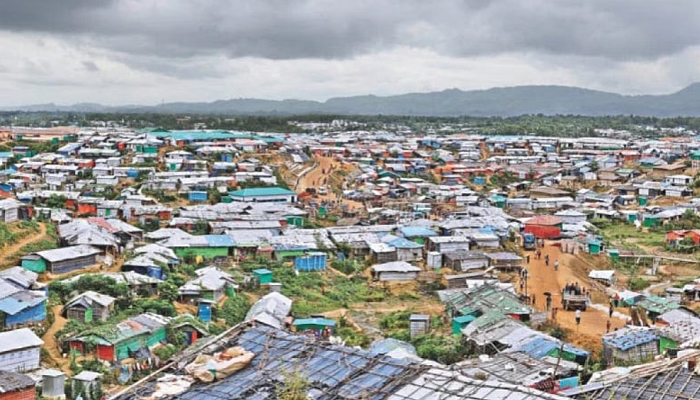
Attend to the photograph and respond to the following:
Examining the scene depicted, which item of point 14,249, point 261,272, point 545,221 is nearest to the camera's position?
point 14,249

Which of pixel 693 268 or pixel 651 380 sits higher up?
pixel 651 380

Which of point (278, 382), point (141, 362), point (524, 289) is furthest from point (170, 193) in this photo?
point (278, 382)

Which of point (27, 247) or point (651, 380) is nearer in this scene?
point (651, 380)

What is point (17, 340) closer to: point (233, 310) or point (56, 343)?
point (56, 343)

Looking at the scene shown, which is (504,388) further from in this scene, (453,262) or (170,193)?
(170,193)

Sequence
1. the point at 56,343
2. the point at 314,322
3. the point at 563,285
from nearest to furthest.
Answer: the point at 56,343 < the point at 314,322 < the point at 563,285

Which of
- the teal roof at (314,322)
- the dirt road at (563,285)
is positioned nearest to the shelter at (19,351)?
the teal roof at (314,322)

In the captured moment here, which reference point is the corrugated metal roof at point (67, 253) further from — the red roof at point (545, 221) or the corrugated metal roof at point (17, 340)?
the red roof at point (545, 221)

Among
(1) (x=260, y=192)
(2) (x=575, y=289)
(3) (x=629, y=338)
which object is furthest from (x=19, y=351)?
(1) (x=260, y=192)
